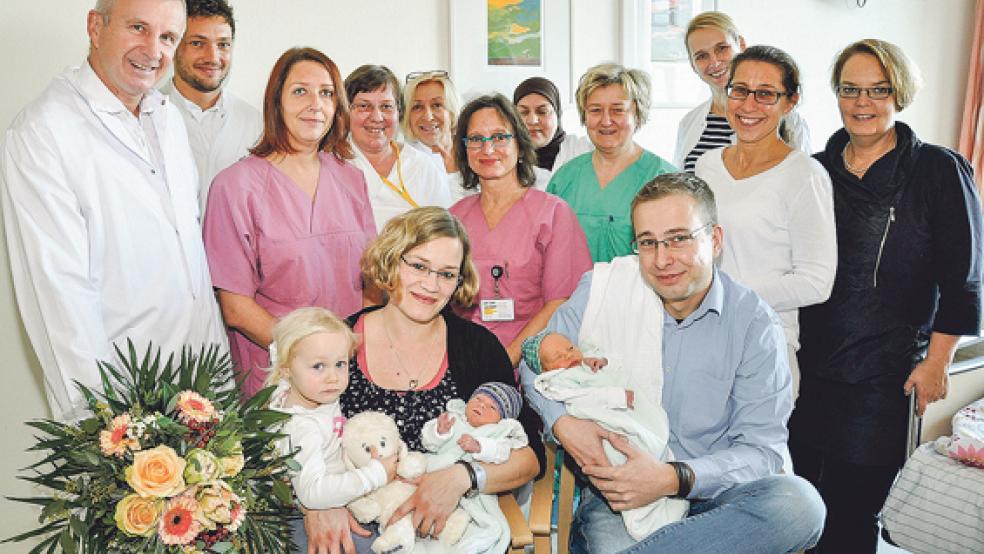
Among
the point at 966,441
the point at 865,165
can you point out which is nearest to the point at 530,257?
the point at 865,165

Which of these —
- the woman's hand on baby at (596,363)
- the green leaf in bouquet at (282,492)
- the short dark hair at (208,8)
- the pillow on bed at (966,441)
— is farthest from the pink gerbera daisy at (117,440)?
the pillow on bed at (966,441)

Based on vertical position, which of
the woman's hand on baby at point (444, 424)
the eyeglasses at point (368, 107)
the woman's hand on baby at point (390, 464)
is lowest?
the woman's hand on baby at point (390, 464)

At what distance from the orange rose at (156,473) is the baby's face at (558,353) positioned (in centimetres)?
102

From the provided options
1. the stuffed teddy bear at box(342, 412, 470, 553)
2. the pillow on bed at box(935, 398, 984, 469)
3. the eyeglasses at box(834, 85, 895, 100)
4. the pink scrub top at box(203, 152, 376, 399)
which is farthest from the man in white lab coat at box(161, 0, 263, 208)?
the pillow on bed at box(935, 398, 984, 469)

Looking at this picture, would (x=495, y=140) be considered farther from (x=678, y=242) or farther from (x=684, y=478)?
(x=684, y=478)

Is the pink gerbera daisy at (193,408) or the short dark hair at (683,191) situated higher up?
the short dark hair at (683,191)

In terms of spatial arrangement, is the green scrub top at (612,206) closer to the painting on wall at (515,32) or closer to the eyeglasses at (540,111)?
the eyeglasses at (540,111)

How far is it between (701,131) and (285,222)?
1.94 metres

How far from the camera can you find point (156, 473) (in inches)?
68.1

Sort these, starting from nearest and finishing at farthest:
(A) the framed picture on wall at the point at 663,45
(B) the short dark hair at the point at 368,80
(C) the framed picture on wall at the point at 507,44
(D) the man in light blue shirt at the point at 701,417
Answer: (D) the man in light blue shirt at the point at 701,417 → (B) the short dark hair at the point at 368,80 → (C) the framed picture on wall at the point at 507,44 → (A) the framed picture on wall at the point at 663,45

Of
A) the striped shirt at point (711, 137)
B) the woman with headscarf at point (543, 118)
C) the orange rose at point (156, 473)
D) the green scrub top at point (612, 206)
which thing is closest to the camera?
the orange rose at point (156, 473)

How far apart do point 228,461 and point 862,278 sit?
2009mm

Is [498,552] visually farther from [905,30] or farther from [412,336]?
[905,30]

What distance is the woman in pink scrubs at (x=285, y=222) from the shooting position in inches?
106
